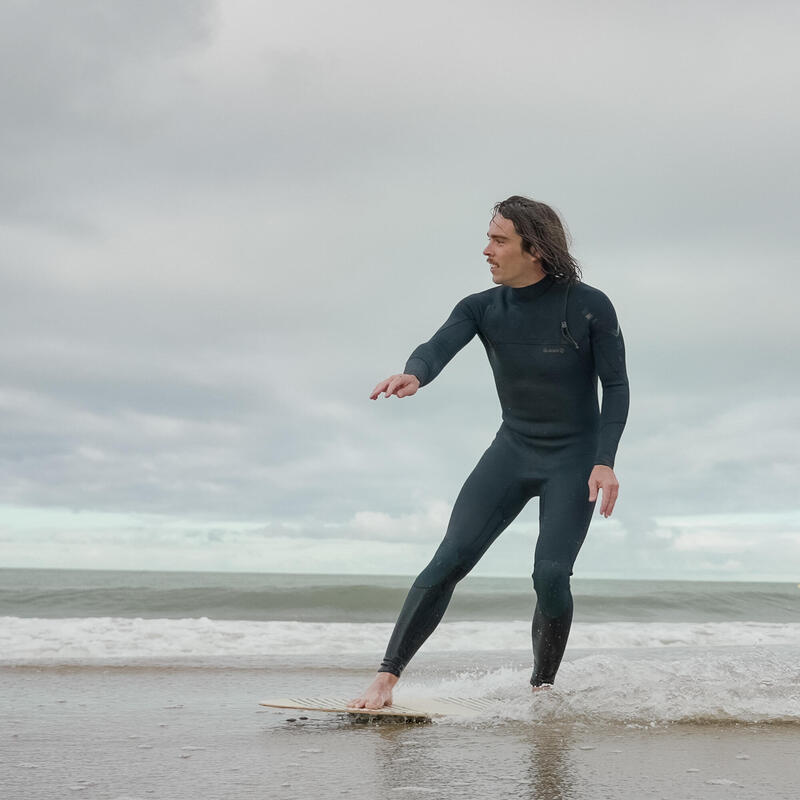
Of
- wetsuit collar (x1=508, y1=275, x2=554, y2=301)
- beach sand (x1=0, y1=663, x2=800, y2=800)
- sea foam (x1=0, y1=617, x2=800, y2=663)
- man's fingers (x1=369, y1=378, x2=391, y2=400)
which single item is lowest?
sea foam (x1=0, y1=617, x2=800, y2=663)

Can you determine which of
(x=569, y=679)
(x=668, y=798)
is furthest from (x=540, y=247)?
(x=668, y=798)

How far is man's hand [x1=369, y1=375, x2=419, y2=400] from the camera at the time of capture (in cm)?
403

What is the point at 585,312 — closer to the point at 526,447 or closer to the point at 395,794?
the point at 526,447

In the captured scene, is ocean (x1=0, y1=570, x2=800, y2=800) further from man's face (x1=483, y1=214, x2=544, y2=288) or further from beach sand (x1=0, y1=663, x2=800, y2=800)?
man's face (x1=483, y1=214, x2=544, y2=288)

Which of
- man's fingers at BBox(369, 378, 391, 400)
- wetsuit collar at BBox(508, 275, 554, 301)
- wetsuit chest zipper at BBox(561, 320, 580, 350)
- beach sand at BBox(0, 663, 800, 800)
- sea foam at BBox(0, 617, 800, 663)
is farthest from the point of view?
sea foam at BBox(0, 617, 800, 663)

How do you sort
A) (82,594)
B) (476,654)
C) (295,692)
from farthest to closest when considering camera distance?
(82,594), (476,654), (295,692)

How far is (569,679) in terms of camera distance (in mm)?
4754

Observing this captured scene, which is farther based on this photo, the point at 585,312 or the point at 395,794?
the point at 585,312

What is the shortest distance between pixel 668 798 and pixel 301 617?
1636cm

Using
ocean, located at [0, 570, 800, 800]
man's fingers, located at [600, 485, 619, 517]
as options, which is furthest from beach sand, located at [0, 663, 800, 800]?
man's fingers, located at [600, 485, 619, 517]

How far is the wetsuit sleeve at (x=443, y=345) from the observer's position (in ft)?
14.2

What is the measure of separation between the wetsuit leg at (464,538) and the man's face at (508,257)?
76cm

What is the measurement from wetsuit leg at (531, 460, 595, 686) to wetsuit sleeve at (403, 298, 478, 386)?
2.39 ft

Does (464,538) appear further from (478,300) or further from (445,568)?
(478,300)
